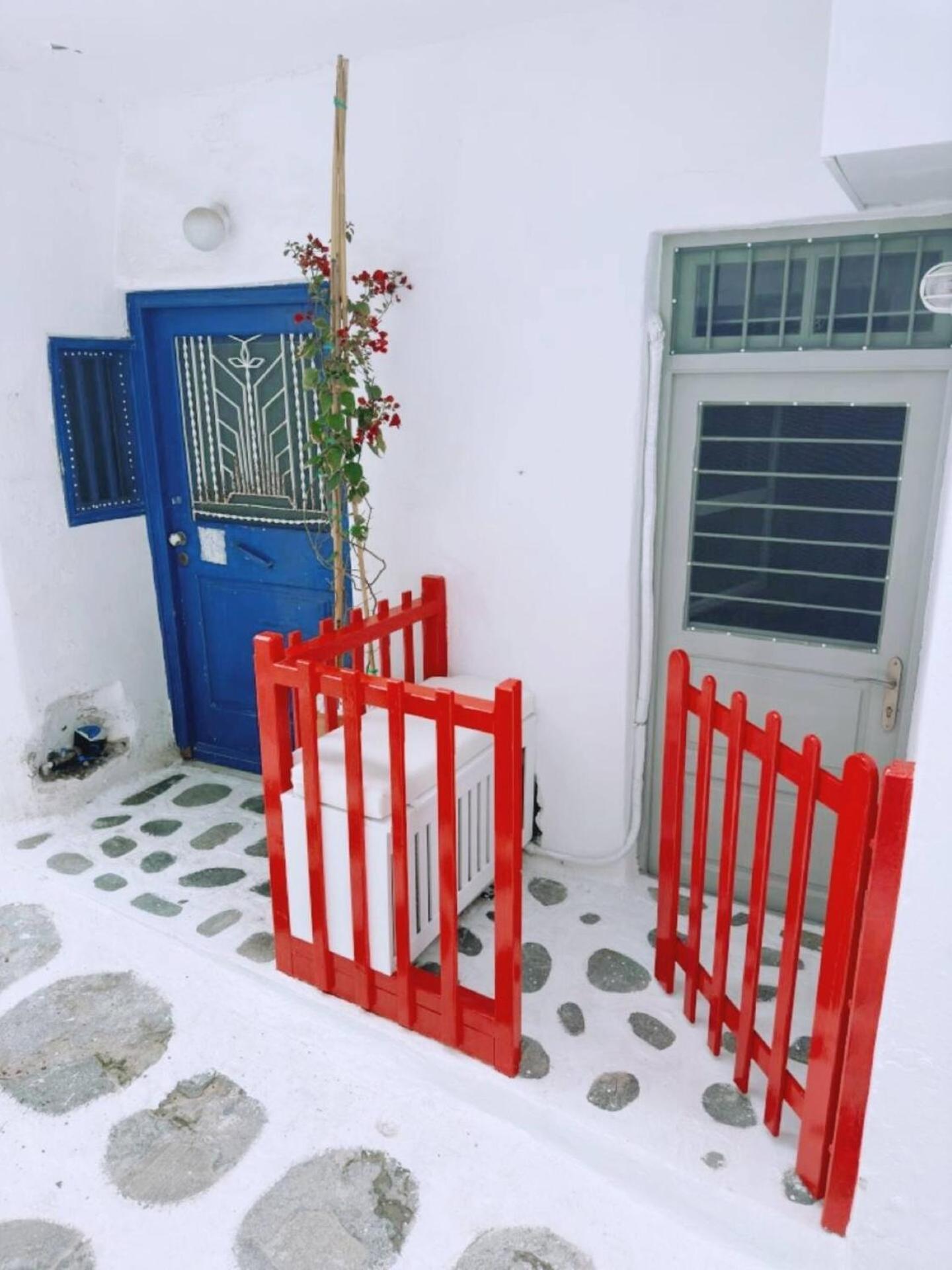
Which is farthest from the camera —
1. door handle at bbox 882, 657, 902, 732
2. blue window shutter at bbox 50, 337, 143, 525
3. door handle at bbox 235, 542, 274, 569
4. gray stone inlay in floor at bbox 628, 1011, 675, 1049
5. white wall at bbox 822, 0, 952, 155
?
door handle at bbox 235, 542, 274, 569

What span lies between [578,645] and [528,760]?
17.8 inches

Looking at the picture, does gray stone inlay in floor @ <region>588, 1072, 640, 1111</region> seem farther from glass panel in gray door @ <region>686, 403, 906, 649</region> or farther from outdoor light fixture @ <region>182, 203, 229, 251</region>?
outdoor light fixture @ <region>182, 203, 229, 251</region>

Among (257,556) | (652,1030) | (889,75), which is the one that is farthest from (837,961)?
(257,556)

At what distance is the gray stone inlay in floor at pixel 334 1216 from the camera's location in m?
1.77

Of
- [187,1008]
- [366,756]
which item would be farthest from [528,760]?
[187,1008]

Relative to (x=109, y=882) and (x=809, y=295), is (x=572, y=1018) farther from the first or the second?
(x=809, y=295)

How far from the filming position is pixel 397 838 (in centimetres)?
223

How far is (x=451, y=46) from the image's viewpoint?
2.68 m

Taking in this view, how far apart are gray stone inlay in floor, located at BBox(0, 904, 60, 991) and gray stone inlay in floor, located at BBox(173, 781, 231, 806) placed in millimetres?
802

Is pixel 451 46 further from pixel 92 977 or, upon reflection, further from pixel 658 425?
pixel 92 977

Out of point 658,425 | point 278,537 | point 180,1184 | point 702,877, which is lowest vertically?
point 180,1184

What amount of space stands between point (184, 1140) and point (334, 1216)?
16.9 inches

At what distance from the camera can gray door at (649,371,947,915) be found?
2.46m

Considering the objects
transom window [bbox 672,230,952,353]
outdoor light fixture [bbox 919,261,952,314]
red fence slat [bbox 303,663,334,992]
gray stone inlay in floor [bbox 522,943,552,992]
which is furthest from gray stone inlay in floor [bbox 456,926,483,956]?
outdoor light fixture [bbox 919,261,952,314]
